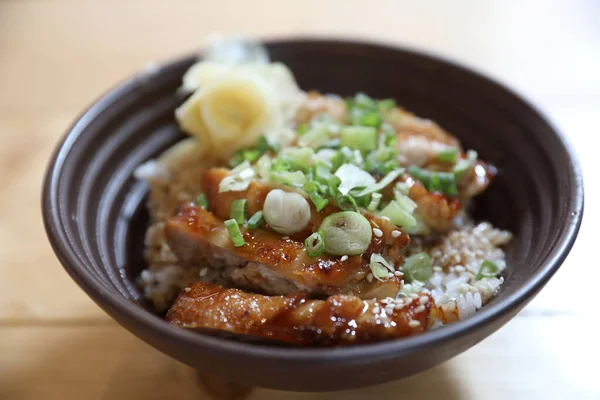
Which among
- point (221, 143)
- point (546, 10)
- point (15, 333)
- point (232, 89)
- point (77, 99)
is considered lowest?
point (15, 333)

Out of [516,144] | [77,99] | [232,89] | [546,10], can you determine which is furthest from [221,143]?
[546,10]

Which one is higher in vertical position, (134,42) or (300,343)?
(134,42)

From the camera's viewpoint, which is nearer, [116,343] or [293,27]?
[116,343]

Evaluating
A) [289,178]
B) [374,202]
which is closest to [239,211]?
[289,178]

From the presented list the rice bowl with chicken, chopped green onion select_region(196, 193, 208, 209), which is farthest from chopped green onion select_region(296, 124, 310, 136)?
chopped green onion select_region(196, 193, 208, 209)

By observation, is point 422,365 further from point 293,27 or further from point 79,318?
point 293,27

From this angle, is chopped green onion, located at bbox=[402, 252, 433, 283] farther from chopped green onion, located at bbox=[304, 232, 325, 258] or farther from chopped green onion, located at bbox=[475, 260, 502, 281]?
chopped green onion, located at bbox=[304, 232, 325, 258]
